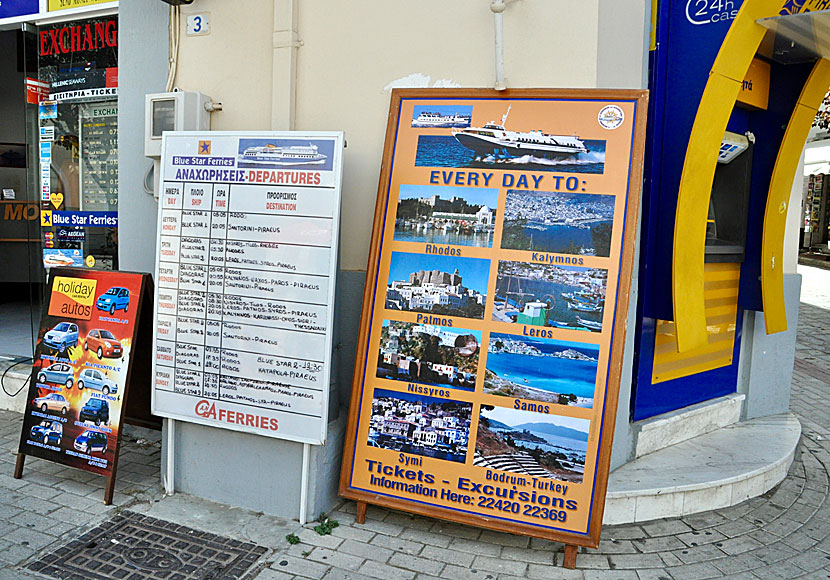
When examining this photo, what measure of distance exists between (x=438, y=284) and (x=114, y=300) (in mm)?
2092

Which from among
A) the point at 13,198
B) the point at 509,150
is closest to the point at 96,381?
the point at 509,150

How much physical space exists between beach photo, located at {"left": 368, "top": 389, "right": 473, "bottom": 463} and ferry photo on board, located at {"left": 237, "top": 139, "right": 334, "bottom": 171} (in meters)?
1.33

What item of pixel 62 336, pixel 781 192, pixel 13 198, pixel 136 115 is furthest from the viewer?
pixel 13 198

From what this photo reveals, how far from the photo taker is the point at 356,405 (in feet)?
12.4

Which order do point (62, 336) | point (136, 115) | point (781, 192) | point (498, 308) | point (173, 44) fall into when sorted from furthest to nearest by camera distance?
point (136, 115)
point (781, 192)
point (173, 44)
point (62, 336)
point (498, 308)

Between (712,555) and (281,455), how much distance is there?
243cm

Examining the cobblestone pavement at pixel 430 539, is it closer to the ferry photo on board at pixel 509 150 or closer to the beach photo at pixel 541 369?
the beach photo at pixel 541 369

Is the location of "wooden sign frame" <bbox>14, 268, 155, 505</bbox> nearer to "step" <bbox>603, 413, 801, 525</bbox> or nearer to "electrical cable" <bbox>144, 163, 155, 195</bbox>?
"electrical cable" <bbox>144, 163, 155, 195</bbox>

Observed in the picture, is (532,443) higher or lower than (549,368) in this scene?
lower

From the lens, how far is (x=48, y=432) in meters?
4.25

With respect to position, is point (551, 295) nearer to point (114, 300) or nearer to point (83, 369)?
point (114, 300)

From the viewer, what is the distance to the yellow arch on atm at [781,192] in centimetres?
465

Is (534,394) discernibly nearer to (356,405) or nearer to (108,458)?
(356,405)

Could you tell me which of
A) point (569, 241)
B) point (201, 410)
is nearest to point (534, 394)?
point (569, 241)
